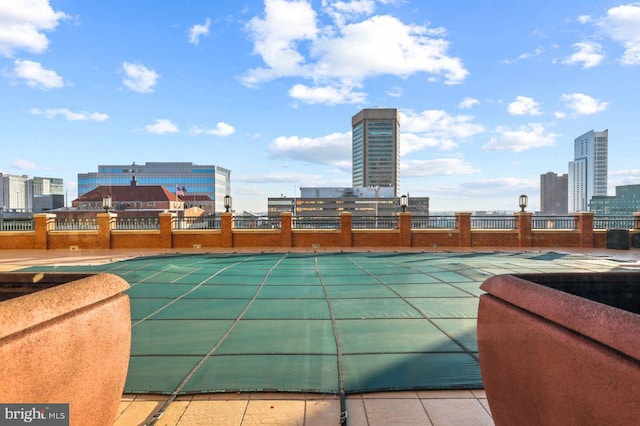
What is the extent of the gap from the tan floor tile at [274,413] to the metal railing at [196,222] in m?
17.0

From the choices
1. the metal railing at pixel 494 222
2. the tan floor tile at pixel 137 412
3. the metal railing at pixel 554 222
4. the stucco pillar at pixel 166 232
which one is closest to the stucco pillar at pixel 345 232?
the metal railing at pixel 494 222

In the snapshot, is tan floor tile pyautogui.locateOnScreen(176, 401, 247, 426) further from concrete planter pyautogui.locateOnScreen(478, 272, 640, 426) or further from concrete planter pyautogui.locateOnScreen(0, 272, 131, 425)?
concrete planter pyautogui.locateOnScreen(478, 272, 640, 426)

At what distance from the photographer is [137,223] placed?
69.8 ft

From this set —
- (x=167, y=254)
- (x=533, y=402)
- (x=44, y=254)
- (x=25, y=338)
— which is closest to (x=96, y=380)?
(x=25, y=338)

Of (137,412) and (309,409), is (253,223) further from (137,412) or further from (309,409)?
(309,409)

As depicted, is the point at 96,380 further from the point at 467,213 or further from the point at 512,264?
the point at 467,213

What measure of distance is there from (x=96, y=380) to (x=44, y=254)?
19253mm

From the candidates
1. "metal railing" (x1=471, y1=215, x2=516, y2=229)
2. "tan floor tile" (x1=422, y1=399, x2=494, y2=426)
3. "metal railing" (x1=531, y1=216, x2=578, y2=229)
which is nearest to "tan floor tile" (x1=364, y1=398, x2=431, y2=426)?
"tan floor tile" (x1=422, y1=399, x2=494, y2=426)

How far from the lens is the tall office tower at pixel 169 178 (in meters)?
114

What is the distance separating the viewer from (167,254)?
16.6 metres

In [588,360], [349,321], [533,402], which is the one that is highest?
[588,360]

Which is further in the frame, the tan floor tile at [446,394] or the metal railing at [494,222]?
the metal railing at [494,222]

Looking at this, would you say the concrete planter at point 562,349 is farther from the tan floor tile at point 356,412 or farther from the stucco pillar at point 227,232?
the stucco pillar at point 227,232

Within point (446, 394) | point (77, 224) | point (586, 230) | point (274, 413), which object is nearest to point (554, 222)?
point (586, 230)
